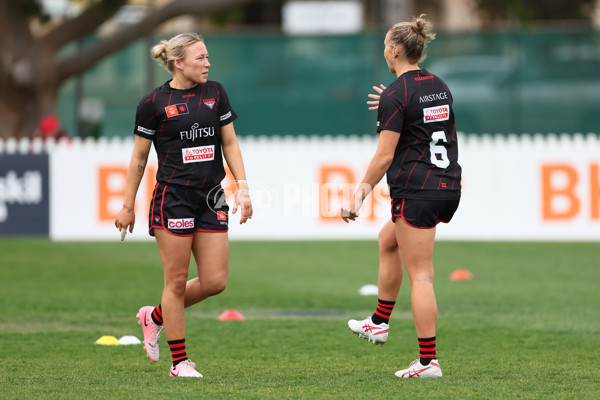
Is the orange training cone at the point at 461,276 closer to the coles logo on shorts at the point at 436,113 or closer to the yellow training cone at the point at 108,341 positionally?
the yellow training cone at the point at 108,341

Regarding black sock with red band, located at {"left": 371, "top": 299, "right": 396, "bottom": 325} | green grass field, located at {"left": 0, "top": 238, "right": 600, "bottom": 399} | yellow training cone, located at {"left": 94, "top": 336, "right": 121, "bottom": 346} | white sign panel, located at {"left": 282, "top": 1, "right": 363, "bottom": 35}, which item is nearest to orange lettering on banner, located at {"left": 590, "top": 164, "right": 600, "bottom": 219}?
green grass field, located at {"left": 0, "top": 238, "right": 600, "bottom": 399}

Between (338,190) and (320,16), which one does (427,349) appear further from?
(320,16)

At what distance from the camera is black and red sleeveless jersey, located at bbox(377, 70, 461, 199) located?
6.16 meters

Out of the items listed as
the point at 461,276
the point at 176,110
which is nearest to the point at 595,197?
the point at 461,276

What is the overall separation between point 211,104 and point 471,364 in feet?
7.35

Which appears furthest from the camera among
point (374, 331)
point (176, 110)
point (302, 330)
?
point (302, 330)

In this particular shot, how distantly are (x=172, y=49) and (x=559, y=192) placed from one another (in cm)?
1081

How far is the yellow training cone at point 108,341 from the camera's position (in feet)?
25.7

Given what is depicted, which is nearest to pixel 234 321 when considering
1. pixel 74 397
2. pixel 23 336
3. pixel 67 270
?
pixel 23 336

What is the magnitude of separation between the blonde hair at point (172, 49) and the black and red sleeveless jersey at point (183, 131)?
0.15 metres

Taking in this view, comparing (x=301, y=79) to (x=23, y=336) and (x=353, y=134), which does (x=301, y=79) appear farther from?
(x=23, y=336)

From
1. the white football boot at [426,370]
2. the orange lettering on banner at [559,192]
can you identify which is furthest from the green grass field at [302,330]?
the orange lettering on banner at [559,192]

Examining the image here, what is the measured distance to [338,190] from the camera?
1633 centimetres

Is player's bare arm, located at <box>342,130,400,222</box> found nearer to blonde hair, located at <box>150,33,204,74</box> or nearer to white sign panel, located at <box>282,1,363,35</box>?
blonde hair, located at <box>150,33,204,74</box>
